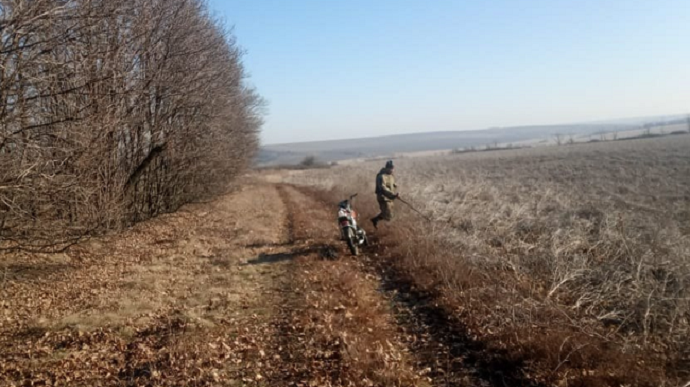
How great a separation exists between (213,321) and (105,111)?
5.46 metres

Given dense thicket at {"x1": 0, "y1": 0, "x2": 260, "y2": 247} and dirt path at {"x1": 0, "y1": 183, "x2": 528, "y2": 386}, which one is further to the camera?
dense thicket at {"x1": 0, "y1": 0, "x2": 260, "y2": 247}

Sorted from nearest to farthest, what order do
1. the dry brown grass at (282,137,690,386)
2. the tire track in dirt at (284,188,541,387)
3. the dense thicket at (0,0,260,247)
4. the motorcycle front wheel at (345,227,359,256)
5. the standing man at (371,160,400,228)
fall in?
the tire track in dirt at (284,188,541,387) → the dry brown grass at (282,137,690,386) → the dense thicket at (0,0,260,247) → the motorcycle front wheel at (345,227,359,256) → the standing man at (371,160,400,228)

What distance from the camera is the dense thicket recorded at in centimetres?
686

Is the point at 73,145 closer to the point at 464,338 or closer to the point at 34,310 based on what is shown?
the point at 34,310

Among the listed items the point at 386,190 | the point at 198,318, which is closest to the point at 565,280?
the point at 198,318

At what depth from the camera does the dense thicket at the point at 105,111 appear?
270 inches

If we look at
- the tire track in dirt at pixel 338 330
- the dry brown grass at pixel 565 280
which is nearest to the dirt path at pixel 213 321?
the tire track in dirt at pixel 338 330

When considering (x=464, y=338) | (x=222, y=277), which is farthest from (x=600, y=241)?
(x=222, y=277)

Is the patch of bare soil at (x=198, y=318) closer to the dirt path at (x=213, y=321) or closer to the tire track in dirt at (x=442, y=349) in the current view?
the dirt path at (x=213, y=321)

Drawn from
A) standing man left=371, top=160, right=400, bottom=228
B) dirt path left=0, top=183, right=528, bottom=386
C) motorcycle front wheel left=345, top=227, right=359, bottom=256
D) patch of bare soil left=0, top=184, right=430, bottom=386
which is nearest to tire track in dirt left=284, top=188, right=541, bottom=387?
dirt path left=0, top=183, right=528, bottom=386

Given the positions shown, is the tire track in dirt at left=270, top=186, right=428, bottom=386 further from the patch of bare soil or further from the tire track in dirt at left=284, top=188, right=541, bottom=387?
the tire track in dirt at left=284, top=188, right=541, bottom=387

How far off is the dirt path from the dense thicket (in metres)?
1.14

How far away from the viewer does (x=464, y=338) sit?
6109 mm

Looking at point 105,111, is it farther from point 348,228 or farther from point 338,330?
point 338,330
